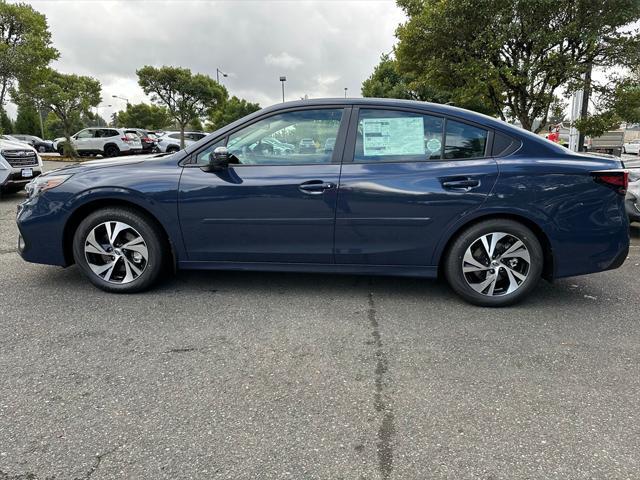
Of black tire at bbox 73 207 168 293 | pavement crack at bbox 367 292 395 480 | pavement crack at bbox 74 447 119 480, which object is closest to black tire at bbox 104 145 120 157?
black tire at bbox 73 207 168 293

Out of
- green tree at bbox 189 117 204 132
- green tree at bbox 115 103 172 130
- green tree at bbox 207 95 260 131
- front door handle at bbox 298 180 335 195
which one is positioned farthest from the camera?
green tree at bbox 115 103 172 130

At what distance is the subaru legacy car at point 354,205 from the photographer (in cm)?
357

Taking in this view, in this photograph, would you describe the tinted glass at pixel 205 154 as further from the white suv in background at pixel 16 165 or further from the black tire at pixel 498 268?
the white suv in background at pixel 16 165

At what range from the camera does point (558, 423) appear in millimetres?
2281

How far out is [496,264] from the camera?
12.1 feet

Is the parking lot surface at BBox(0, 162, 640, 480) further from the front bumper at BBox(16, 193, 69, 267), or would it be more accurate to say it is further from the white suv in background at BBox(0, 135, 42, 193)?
the white suv in background at BBox(0, 135, 42, 193)

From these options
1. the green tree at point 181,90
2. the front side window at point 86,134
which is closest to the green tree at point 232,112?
the green tree at point 181,90

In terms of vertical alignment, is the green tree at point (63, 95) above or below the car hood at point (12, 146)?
above

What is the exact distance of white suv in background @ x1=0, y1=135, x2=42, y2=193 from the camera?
28.4 ft

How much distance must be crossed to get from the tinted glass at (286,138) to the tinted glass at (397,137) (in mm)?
240

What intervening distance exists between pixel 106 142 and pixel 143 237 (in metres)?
21.9

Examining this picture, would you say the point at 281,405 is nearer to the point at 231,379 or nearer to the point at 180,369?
the point at 231,379

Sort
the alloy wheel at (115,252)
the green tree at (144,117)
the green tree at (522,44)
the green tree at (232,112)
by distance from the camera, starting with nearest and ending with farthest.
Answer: the alloy wheel at (115,252)
the green tree at (522,44)
the green tree at (232,112)
the green tree at (144,117)

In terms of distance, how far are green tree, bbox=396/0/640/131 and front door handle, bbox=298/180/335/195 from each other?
689 centimetres
